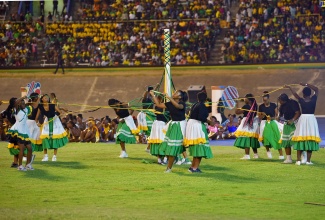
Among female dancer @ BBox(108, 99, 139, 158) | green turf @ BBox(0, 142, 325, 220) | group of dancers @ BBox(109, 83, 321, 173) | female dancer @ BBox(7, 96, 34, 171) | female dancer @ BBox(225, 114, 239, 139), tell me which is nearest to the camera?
green turf @ BBox(0, 142, 325, 220)

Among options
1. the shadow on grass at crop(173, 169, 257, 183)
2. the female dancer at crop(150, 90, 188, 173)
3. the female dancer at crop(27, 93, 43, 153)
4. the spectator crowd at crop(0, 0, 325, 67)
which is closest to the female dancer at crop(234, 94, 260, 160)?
the shadow on grass at crop(173, 169, 257, 183)

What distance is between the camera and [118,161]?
22656 millimetres

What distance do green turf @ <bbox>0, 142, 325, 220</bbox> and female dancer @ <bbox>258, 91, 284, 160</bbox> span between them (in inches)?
21.0

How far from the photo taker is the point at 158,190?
1628 cm

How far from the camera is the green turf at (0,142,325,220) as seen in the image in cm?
1360

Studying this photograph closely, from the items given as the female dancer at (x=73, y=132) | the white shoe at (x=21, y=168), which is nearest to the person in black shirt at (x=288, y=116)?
the white shoe at (x=21, y=168)

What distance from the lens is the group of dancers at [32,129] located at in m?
19.5

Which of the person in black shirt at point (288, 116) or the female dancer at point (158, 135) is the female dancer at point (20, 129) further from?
the person in black shirt at point (288, 116)

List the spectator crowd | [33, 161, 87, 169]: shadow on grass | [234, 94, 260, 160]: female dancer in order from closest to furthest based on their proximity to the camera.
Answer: [33, 161, 87, 169]: shadow on grass
[234, 94, 260, 160]: female dancer
the spectator crowd

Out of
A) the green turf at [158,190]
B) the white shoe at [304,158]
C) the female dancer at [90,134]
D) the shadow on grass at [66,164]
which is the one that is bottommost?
the green turf at [158,190]

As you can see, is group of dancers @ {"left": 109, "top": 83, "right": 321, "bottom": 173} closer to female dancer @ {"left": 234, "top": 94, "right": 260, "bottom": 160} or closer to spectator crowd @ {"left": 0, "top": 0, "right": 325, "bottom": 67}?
female dancer @ {"left": 234, "top": 94, "right": 260, "bottom": 160}

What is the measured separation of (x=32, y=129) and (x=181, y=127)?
16.3ft

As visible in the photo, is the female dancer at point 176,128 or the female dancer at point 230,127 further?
the female dancer at point 230,127

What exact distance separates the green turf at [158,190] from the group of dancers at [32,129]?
0.47m
